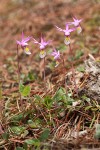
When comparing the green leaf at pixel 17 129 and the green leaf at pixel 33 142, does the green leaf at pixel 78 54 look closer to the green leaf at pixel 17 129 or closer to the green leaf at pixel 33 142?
the green leaf at pixel 17 129

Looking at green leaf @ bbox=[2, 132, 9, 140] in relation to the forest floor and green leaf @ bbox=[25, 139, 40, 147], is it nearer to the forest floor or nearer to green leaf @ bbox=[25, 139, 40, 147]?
the forest floor

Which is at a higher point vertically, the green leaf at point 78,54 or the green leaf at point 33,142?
the green leaf at point 78,54

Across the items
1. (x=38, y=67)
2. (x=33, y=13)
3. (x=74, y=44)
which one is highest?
(x=33, y=13)

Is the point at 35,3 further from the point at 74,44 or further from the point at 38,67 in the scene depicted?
the point at 38,67

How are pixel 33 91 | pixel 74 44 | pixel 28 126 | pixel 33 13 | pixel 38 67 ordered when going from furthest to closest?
pixel 33 13 → pixel 74 44 → pixel 38 67 → pixel 33 91 → pixel 28 126

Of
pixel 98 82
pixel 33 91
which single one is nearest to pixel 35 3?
pixel 33 91

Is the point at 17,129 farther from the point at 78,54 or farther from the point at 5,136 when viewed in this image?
the point at 78,54

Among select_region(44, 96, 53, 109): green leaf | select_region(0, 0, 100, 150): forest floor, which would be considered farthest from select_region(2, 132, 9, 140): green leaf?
select_region(44, 96, 53, 109): green leaf

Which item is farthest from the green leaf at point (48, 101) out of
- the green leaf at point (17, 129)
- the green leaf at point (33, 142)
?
the green leaf at point (33, 142)

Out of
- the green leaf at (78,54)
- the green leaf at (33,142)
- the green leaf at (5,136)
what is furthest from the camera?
the green leaf at (78,54)

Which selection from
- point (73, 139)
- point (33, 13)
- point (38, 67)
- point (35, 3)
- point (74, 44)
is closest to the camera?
point (73, 139)

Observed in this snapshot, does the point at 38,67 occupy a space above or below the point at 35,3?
below
